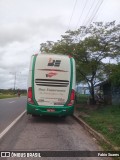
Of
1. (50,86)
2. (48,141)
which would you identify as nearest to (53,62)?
(50,86)

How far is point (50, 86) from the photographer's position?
15.9 metres

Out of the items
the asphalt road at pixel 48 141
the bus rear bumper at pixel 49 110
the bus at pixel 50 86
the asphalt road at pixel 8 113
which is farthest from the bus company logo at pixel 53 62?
the asphalt road at pixel 48 141

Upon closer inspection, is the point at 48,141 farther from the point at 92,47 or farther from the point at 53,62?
the point at 92,47

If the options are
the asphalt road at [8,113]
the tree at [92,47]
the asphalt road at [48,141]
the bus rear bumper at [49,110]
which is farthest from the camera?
the tree at [92,47]

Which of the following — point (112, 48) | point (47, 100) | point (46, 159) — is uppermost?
point (112, 48)

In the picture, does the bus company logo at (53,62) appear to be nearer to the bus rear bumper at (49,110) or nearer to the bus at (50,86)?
the bus at (50,86)

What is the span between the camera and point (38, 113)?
51.6 feet

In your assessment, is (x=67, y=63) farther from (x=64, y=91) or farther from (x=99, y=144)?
(x=99, y=144)

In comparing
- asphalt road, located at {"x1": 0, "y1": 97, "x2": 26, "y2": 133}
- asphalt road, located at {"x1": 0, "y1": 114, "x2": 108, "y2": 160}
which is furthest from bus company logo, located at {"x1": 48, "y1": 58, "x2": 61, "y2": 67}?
asphalt road, located at {"x1": 0, "y1": 114, "x2": 108, "y2": 160}

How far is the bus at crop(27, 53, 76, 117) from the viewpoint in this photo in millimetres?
15758

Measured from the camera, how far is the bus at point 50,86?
51.7 feet

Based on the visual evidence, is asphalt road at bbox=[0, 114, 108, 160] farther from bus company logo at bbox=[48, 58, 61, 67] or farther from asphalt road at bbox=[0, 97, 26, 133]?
bus company logo at bbox=[48, 58, 61, 67]

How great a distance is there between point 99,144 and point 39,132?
327 centimetres

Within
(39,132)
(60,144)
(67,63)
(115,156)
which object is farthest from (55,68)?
(115,156)
